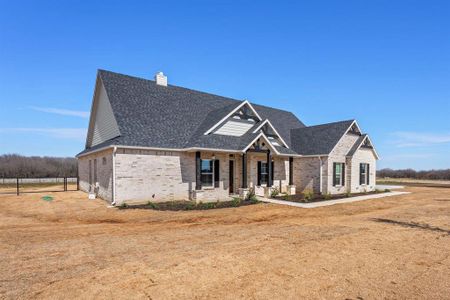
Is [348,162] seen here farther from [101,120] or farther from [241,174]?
[101,120]

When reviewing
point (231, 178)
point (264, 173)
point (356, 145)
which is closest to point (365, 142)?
point (356, 145)

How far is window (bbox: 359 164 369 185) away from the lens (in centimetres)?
2355

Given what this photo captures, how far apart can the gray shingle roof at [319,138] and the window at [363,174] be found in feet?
13.5

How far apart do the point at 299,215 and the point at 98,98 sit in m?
16.8

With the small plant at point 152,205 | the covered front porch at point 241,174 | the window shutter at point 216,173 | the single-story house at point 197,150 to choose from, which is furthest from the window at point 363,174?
the small plant at point 152,205

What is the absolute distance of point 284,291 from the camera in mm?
4613

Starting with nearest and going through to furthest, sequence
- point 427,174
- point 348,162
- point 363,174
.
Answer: point 348,162, point 363,174, point 427,174

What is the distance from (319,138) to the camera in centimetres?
2294

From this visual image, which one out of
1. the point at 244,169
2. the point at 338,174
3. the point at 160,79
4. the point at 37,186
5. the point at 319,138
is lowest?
the point at 37,186

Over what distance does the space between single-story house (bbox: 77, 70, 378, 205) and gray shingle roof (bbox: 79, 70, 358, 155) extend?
69 mm

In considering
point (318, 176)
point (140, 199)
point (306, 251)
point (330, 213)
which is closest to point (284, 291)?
point (306, 251)

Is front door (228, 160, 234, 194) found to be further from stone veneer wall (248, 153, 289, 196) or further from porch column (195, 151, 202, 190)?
porch column (195, 151, 202, 190)

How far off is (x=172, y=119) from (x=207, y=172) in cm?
481

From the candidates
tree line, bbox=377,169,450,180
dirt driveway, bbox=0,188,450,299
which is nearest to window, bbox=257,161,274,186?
dirt driveway, bbox=0,188,450,299
